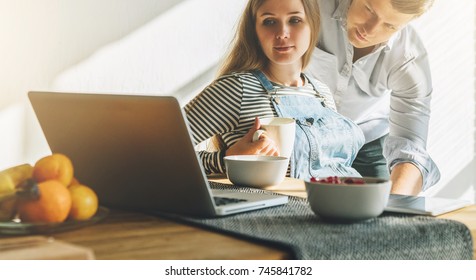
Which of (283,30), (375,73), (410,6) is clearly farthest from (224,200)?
(375,73)

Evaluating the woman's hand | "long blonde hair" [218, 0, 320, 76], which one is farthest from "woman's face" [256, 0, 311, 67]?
the woman's hand

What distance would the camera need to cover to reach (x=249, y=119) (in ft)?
5.15

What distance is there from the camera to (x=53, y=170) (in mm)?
749

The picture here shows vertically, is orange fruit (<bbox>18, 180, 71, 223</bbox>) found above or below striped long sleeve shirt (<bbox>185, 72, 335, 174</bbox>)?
above

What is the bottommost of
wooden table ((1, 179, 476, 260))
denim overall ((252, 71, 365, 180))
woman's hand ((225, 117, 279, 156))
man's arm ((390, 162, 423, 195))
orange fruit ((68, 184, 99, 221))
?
man's arm ((390, 162, 423, 195))

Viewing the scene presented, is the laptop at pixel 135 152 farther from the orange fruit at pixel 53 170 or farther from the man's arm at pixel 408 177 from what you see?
the man's arm at pixel 408 177

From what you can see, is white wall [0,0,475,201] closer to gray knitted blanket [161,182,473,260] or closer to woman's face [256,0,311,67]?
woman's face [256,0,311,67]

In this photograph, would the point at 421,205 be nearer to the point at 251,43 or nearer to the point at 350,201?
the point at 350,201

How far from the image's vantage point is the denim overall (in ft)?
5.03

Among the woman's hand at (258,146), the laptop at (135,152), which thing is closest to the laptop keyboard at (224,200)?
the laptop at (135,152)

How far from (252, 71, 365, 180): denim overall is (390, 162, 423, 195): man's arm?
339mm

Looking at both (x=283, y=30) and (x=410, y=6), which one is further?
(x=410, y=6)

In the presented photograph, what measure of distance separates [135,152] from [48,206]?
6.0 inches
